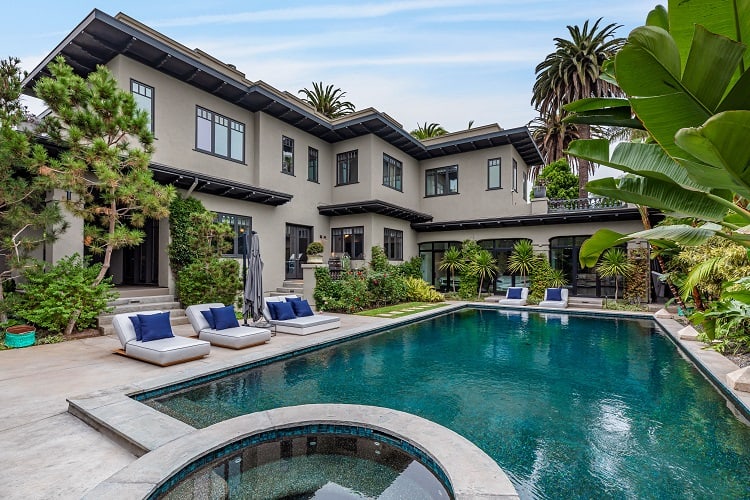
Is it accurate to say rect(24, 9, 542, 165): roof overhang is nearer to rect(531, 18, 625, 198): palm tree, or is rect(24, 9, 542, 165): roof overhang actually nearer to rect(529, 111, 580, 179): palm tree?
rect(531, 18, 625, 198): palm tree

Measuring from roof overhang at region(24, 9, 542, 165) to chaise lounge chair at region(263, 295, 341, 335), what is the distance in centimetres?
866

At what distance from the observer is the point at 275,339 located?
9.66 meters

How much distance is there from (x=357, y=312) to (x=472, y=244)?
8757mm

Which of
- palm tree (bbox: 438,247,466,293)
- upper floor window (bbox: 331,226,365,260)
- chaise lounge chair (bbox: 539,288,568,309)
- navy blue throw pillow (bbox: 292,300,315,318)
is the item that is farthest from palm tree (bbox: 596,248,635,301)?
navy blue throw pillow (bbox: 292,300,315,318)

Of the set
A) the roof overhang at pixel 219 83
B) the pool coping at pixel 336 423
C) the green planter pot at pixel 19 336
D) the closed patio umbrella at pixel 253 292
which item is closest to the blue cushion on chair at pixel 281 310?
the closed patio umbrella at pixel 253 292

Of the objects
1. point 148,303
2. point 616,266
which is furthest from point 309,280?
point 616,266

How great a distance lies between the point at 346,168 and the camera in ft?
64.3

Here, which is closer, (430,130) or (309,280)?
(309,280)

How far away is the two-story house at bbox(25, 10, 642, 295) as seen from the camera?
40.8ft

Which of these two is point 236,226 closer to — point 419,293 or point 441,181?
point 419,293

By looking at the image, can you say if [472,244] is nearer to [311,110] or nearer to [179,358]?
[311,110]

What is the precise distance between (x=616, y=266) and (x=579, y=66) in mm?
15667

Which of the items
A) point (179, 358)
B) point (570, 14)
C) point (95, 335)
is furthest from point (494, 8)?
point (95, 335)

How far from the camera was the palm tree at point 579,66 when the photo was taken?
24734 millimetres
